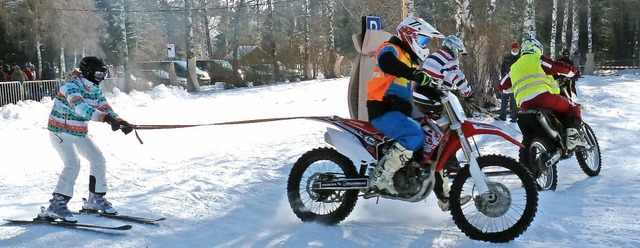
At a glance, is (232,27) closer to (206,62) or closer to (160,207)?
(206,62)

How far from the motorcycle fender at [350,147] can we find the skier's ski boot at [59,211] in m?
2.48

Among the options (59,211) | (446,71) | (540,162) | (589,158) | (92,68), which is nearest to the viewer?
(59,211)

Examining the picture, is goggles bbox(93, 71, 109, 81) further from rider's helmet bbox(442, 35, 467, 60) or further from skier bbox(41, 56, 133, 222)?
rider's helmet bbox(442, 35, 467, 60)

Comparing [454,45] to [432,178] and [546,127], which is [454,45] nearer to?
[546,127]

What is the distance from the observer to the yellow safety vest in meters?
7.28

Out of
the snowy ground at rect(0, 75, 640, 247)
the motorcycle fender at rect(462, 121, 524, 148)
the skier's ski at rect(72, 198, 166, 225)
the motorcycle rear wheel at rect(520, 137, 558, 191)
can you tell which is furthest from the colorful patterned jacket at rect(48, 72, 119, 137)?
the motorcycle rear wheel at rect(520, 137, 558, 191)

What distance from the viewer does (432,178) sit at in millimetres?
5312

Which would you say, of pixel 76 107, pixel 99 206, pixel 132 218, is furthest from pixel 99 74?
pixel 132 218

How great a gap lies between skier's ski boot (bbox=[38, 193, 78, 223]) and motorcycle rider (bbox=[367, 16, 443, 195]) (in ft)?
9.19

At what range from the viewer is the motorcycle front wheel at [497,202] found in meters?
4.99

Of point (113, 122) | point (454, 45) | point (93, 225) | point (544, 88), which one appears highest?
point (454, 45)

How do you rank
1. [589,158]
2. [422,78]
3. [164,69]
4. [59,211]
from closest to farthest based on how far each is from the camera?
[422,78] < [59,211] < [589,158] < [164,69]

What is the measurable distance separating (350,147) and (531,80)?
9.37 feet

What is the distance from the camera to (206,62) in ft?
108
